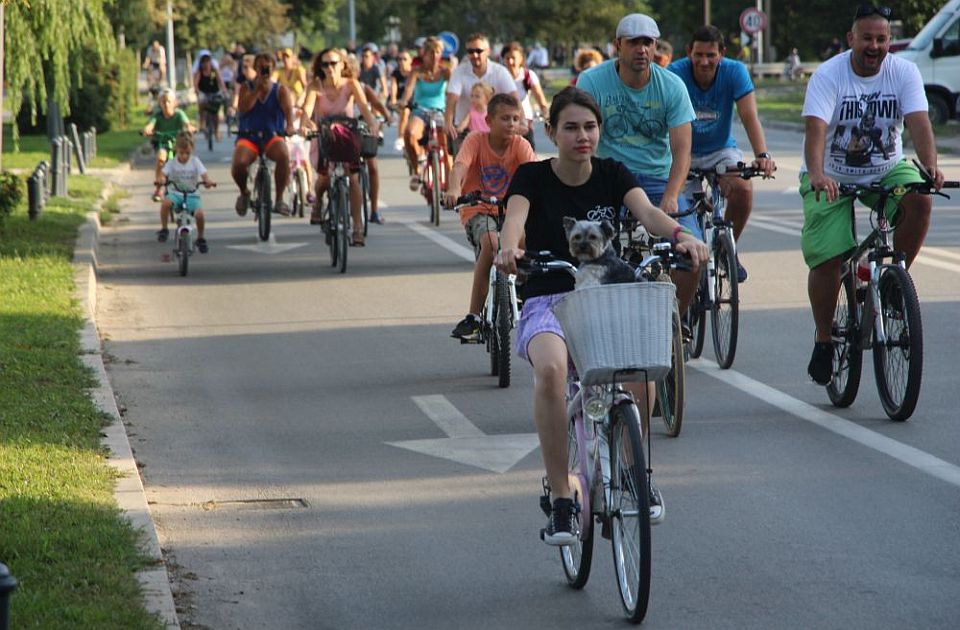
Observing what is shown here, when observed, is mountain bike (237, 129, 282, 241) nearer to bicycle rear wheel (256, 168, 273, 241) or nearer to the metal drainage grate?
bicycle rear wheel (256, 168, 273, 241)

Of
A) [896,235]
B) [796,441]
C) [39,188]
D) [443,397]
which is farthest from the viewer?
[39,188]

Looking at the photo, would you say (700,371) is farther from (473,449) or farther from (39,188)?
(39,188)

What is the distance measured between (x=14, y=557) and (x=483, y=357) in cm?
531

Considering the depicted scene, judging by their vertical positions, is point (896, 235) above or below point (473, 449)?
above

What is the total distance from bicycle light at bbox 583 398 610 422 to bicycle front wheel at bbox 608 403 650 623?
0.04 meters

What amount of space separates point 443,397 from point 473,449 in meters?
1.41

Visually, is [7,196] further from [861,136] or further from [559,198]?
[559,198]

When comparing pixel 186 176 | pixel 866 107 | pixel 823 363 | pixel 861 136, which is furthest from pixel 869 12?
pixel 186 176

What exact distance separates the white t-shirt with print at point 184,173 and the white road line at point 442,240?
2550 mm

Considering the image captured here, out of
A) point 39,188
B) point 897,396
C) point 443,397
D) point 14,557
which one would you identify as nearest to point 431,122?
point 39,188

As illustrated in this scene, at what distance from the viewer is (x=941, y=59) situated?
3488 centimetres

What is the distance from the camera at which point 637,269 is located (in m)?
5.82

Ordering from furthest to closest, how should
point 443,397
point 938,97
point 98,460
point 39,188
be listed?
point 938,97 < point 39,188 < point 443,397 < point 98,460

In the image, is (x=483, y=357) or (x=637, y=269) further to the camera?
(x=483, y=357)
